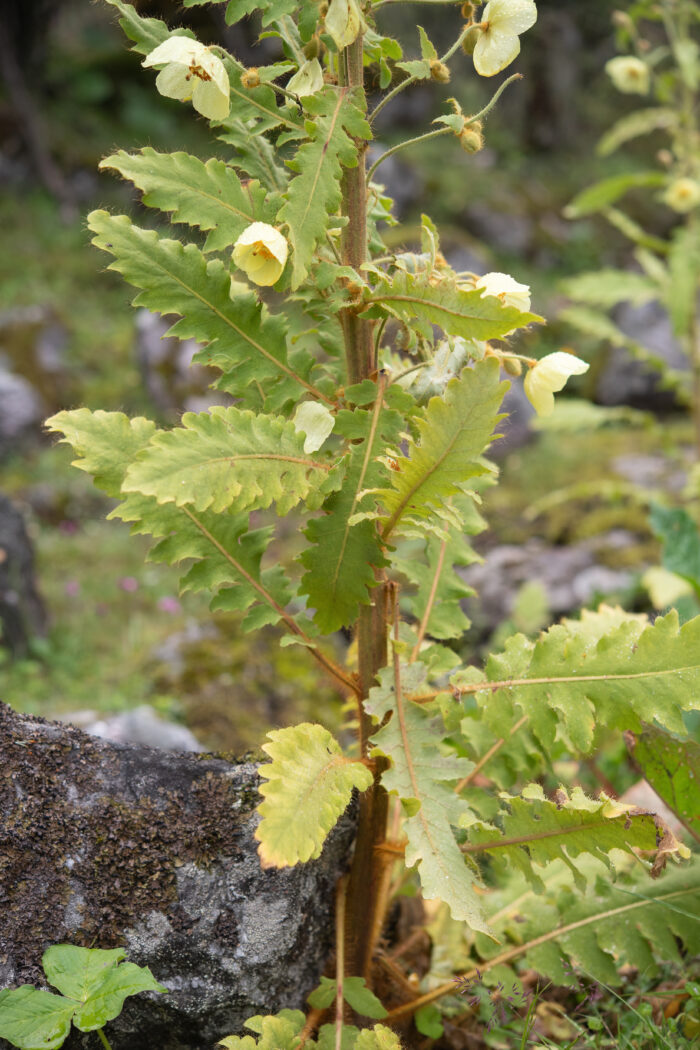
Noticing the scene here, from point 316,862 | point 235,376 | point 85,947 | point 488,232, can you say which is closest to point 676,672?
point 316,862

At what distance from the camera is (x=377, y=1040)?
47.8 inches

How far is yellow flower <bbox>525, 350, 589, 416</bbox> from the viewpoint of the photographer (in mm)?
1271

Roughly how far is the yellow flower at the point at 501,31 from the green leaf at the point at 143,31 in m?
0.44

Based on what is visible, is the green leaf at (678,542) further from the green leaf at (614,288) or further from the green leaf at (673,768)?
the green leaf at (614,288)

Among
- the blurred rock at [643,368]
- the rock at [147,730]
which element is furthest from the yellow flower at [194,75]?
the blurred rock at [643,368]

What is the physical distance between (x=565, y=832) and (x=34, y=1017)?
2.65 feet

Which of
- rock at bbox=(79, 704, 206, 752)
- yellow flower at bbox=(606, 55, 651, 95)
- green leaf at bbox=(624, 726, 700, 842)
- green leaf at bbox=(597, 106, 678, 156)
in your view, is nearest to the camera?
green leaf at bbox=(624, 726, 700, 842)

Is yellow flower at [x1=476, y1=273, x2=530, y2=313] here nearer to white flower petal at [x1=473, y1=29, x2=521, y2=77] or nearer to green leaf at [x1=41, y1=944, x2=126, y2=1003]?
white flower petal at [x1=473, y1=29, x2=521, y2=77]

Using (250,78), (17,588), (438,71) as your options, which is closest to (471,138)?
(438,71)

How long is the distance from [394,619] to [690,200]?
279 centimetres

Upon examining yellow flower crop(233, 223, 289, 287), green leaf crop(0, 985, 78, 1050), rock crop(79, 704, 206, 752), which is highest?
yellow flower crop(233, 223, 289, 287)

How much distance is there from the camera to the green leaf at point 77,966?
115 centimetres

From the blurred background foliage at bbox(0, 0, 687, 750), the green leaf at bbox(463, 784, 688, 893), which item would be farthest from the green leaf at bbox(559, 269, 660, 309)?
the green leaf at bbox(463, 784, 688, 893)

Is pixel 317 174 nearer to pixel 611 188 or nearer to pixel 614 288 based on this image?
pixel 611 188
